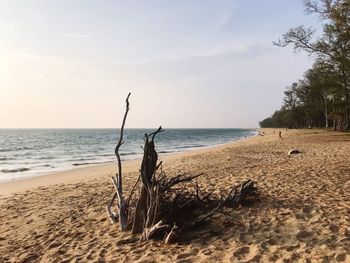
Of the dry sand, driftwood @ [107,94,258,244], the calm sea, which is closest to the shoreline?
the calm sea

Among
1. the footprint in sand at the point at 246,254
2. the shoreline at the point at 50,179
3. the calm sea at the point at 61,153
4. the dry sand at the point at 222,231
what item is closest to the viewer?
the footprint in sand at the point at 246,254

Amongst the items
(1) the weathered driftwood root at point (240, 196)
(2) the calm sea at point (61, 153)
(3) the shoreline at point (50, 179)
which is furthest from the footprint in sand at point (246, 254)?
(2) the calm sea at point (61, 153)

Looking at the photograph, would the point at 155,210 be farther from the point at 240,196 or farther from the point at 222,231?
the point at 240,196

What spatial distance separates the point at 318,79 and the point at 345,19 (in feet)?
108

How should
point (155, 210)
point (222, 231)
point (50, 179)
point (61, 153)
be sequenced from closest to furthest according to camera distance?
point (155, 210), point (222, 231), point (50, 179), point (61, 153)

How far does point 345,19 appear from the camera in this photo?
19266mm

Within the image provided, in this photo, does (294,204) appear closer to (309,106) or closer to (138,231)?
(138,231)

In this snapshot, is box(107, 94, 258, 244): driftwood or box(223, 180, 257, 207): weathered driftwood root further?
box(223, 180, 257, 207): weathered driftwood root

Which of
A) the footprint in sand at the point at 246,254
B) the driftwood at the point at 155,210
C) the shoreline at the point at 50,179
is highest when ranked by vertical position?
the driftwood at the point at 155,210

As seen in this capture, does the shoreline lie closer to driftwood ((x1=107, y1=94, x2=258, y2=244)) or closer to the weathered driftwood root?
driftwood ((x1=107, y1=94, x2=258, y2=244))

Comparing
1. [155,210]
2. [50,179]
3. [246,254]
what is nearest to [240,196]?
[155,210]

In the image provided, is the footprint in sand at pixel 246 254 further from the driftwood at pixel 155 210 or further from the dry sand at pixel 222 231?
the driftwood at pixel 155 210

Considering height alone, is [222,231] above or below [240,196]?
below

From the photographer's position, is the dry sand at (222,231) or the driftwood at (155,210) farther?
the driftwood at (155,210)
